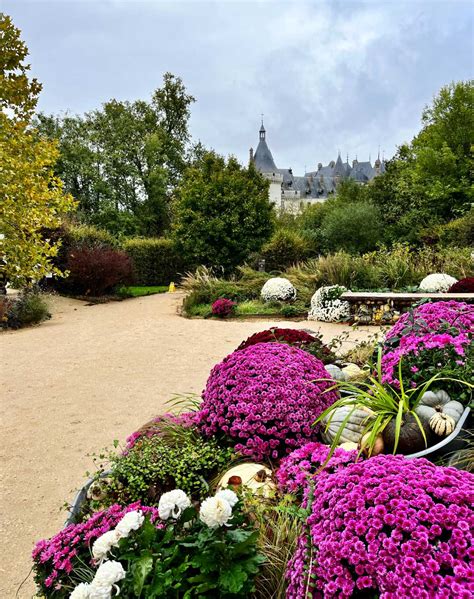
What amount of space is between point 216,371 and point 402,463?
163cm

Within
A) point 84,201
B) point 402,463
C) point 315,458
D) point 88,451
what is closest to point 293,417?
point 315,458

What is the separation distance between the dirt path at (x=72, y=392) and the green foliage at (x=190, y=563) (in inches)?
41.0

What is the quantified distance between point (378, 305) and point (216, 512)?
8293 millimetres

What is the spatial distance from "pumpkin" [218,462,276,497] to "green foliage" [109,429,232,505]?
119mm

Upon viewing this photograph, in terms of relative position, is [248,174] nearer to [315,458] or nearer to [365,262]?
[365,262]

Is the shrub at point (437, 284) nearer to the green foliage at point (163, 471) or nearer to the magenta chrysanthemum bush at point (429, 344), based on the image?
the magenta chrysanthemum bush at point (429, 344)

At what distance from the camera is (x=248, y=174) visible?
54.4ft

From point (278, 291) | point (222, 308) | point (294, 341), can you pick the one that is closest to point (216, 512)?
point (294, 341)

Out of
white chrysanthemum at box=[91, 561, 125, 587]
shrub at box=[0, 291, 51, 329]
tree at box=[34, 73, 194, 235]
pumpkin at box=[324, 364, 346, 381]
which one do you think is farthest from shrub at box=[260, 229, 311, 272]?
white chrysanthemum at box=[91, 561, 125, 587]

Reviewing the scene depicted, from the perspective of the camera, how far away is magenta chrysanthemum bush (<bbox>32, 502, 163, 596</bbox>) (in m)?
1.74

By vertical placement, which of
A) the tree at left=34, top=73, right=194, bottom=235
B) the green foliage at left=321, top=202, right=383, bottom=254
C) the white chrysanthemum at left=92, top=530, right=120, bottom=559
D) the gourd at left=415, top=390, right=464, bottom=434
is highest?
the tree at left=34, top=73, right=194, bottom=235

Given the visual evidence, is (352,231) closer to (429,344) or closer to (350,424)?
(429,344)

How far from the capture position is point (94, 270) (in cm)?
1353

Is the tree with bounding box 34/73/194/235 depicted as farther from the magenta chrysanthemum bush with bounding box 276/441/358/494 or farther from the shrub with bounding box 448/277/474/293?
the magenta chrysanthemum bush with bounding box 276/441/358/494
